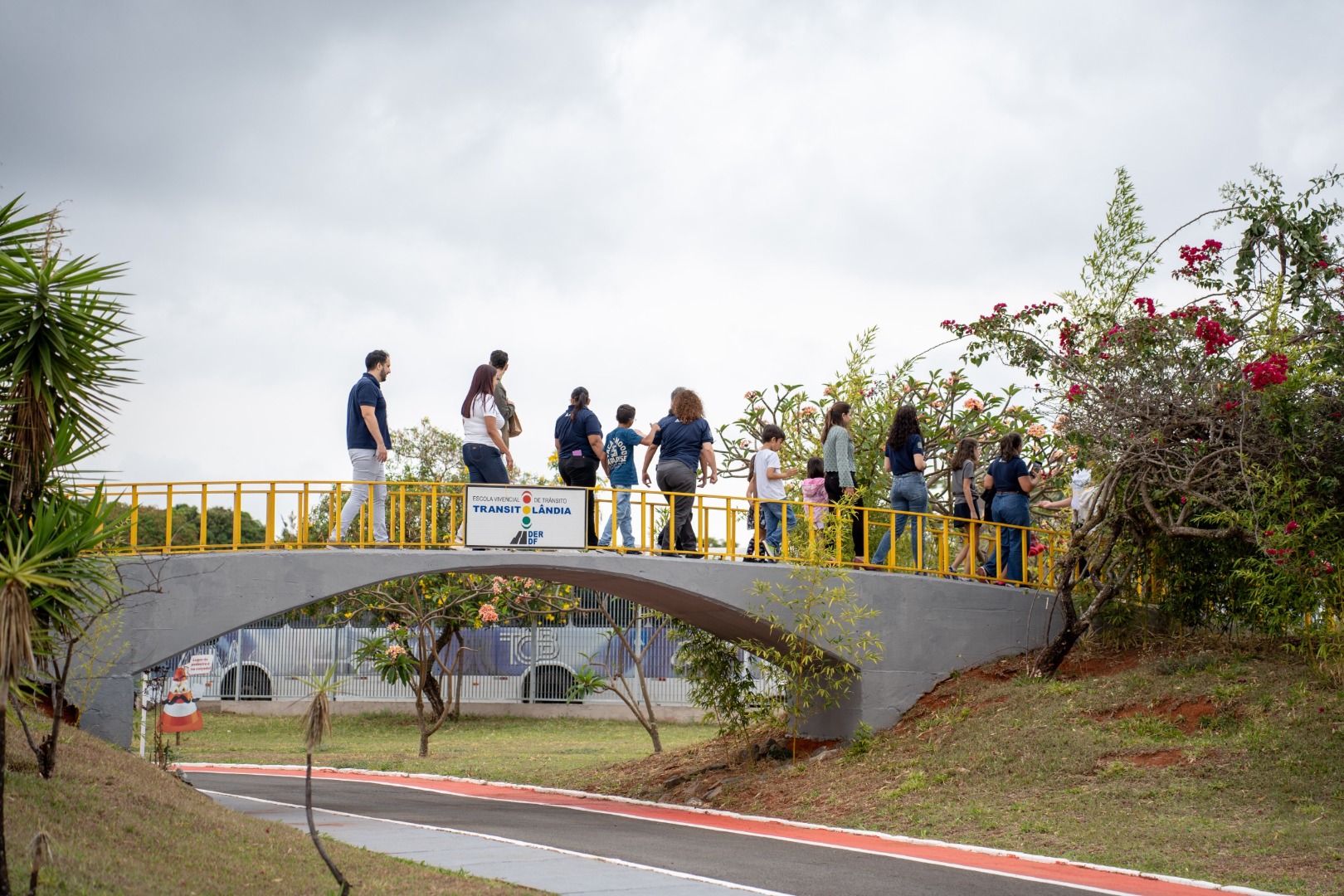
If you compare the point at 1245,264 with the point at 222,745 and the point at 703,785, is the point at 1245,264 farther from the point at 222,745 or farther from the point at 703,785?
the point at 222,745

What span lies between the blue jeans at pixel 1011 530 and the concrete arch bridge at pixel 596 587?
0.62 feet

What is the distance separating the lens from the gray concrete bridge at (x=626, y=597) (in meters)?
12.6

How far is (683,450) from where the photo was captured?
561 inches

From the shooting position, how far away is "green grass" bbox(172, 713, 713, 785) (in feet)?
62.5

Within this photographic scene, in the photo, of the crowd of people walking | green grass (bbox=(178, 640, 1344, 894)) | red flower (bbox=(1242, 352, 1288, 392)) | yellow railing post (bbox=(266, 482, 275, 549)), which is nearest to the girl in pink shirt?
the crowd of people walking

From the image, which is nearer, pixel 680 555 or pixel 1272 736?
pixel 1272 736

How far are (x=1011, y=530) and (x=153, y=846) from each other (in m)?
11.6

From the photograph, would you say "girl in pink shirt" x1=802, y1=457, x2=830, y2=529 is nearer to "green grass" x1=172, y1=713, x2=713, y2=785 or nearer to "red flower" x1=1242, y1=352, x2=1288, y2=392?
"red flower" x1=1242, y1=352, x2=1288, y2=392

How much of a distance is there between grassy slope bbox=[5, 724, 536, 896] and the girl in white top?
455 centimetres

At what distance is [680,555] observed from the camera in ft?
47.8

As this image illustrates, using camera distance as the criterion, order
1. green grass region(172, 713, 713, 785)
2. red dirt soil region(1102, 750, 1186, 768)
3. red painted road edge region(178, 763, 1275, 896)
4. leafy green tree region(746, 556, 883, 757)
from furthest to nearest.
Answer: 1. green grass region(172, 713, 713, 785)
2. leafy green tree region(746, 556, 883, 757)
3. red dirt soil region(1102, 750, 1186, 768)
4. red painted road edge region(178, 763, 1275, 896)

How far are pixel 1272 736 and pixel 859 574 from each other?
16.0 feet

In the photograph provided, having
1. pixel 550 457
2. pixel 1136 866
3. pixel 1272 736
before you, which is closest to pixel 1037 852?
pixel 1136 866

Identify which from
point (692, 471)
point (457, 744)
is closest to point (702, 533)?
point (692, 471)
